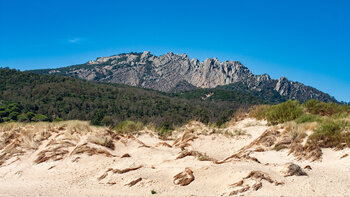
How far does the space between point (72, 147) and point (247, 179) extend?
26.0 feet

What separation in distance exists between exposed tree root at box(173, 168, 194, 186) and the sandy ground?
14 centimetres

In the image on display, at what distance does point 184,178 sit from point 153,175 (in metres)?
1.11

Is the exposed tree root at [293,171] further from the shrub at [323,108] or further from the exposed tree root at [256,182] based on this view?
the shrub at [323,108]

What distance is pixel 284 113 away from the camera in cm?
1861

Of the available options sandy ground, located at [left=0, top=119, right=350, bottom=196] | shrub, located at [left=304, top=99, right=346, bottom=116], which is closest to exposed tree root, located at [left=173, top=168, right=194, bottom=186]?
sandy ground, located at [left=0, top=119, right=350, bottom=196]

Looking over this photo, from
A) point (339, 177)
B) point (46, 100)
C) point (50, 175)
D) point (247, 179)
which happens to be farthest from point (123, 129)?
point (46, 100)

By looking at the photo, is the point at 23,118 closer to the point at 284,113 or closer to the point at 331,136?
the point at 284,113

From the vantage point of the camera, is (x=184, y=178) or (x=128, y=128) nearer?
(x=184, y=178)

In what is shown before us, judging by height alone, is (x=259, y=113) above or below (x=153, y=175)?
above

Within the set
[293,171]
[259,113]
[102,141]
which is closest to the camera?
[293,171]

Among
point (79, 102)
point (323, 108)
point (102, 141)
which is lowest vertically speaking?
point (102, 141)

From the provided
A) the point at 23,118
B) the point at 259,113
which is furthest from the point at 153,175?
the point at 23,118

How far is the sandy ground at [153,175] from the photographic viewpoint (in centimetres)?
762

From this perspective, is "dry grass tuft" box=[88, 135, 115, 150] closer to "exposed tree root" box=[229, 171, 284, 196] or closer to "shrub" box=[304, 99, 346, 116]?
"exposed tree root" box=[229, 171, 284, 196]
